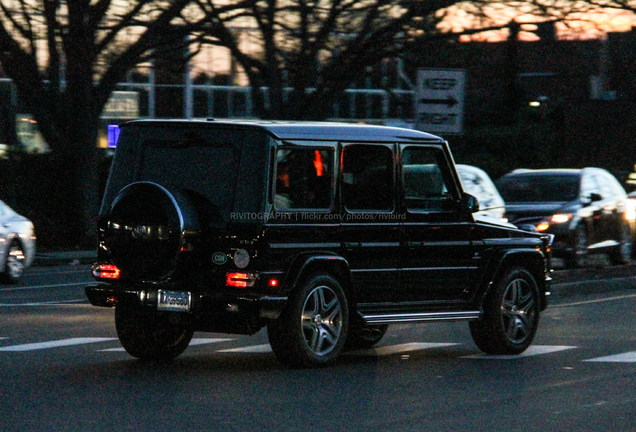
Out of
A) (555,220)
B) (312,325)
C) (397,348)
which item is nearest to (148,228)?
(312,325)

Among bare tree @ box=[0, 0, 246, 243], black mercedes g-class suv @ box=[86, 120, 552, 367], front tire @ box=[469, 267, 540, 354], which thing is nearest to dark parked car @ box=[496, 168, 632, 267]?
bare tree @ box=[0, 0, 246, 243]

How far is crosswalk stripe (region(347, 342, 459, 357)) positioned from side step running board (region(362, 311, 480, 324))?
0.78m

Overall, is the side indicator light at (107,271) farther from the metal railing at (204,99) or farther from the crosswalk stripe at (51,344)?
the metal railing at (204,99)

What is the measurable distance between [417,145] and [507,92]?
2635 inches

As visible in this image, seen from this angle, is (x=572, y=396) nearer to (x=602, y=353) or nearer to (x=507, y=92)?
(x=602, y=353)

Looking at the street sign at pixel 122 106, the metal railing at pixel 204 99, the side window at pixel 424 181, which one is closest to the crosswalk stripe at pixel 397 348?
the side window at pixel 424 181

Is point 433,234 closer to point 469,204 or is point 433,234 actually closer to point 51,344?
point 469,204

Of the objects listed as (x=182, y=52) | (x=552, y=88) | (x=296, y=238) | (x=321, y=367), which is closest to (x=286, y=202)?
(x=296, y=238)

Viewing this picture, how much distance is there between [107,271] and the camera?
33.5 feet

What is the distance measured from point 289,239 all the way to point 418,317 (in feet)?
4.85

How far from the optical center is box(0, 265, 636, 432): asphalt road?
770cm

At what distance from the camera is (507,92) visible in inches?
3022

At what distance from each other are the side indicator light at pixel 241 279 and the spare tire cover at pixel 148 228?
44 cm

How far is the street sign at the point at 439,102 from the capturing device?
1805 centimetres
